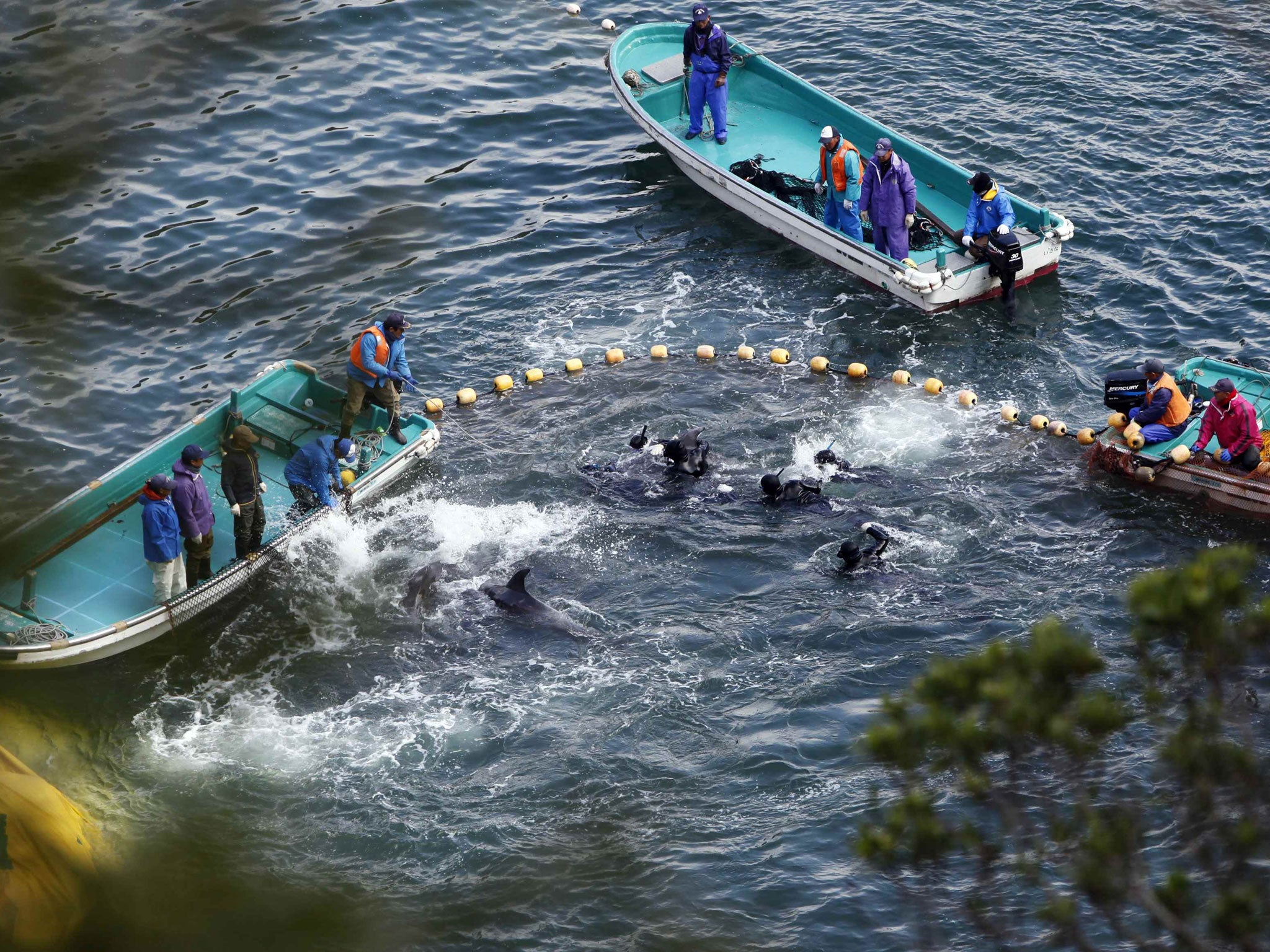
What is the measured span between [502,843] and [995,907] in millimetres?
4613

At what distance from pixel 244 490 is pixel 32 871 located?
938 centimetres

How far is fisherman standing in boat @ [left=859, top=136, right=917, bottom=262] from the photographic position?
61.3 feet

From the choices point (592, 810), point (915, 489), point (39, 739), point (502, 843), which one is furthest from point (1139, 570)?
point (39, 739)

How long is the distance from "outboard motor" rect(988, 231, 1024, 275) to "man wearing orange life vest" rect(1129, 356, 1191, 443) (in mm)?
3263

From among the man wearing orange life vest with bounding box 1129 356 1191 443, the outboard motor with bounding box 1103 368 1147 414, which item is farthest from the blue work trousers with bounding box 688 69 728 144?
the man wearing orange life vest with bounding box 1129 356 1191 443

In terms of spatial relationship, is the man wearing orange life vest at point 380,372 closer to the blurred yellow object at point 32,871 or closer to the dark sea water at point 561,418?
the dark sea water at point 561,418

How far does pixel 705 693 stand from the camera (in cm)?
1329

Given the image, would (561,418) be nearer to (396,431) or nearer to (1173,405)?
(396,431)

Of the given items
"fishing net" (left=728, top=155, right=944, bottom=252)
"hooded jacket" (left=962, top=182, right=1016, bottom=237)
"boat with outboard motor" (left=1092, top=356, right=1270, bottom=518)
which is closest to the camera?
"boat with outboard motor" (left=1092, top=356, right=1270, bottom=518)

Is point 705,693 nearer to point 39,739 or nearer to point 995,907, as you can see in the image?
point 995,907

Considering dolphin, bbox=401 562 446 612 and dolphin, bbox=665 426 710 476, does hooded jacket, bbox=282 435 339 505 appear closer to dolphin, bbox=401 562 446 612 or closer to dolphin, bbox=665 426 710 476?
dolphin, bbox=401 562 446 612

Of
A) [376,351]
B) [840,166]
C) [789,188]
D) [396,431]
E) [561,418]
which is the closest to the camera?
[376,351]

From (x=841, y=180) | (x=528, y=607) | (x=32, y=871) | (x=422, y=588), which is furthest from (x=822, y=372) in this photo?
(x=32, y=871)

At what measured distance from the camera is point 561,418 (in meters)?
18.0
